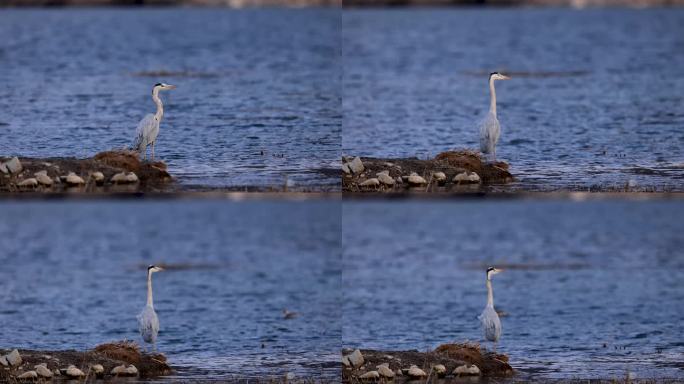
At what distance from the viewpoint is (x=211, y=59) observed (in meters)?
43.2

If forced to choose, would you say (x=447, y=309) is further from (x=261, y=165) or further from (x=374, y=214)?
(x=374, y=214)

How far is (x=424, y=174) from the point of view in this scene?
676 inches

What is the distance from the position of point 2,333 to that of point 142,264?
49.7 ft

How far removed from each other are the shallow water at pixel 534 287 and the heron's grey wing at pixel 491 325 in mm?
413

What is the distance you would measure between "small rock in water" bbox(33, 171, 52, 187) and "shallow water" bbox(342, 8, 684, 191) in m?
5.36

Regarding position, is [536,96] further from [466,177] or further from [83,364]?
[83,364]

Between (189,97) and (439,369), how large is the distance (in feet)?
42.3

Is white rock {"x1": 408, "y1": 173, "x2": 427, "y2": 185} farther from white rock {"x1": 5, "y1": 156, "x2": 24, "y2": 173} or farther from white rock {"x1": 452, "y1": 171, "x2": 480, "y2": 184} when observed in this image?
white rock {"x1": 5, "y1": 156, "x2": 24, "y2": 173}

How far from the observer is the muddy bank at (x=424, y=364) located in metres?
16.3

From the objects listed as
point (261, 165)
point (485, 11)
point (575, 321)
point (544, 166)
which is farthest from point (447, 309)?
point (485, 11)

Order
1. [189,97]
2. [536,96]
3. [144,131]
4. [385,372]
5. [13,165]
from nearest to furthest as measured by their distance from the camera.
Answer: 1. [385,372]
2. [13,165]
3. [144,131]
4. [189,97]
5. [536,96]

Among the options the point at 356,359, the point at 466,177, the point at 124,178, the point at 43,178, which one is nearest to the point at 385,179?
the point at 466,177

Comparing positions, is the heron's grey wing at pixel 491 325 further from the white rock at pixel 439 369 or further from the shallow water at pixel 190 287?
the shallow water at pixel 190 287

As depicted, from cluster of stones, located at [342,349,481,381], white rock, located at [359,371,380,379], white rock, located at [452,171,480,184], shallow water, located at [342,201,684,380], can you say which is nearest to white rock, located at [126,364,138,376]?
cluster of stones, located at [342,349,481,381]
